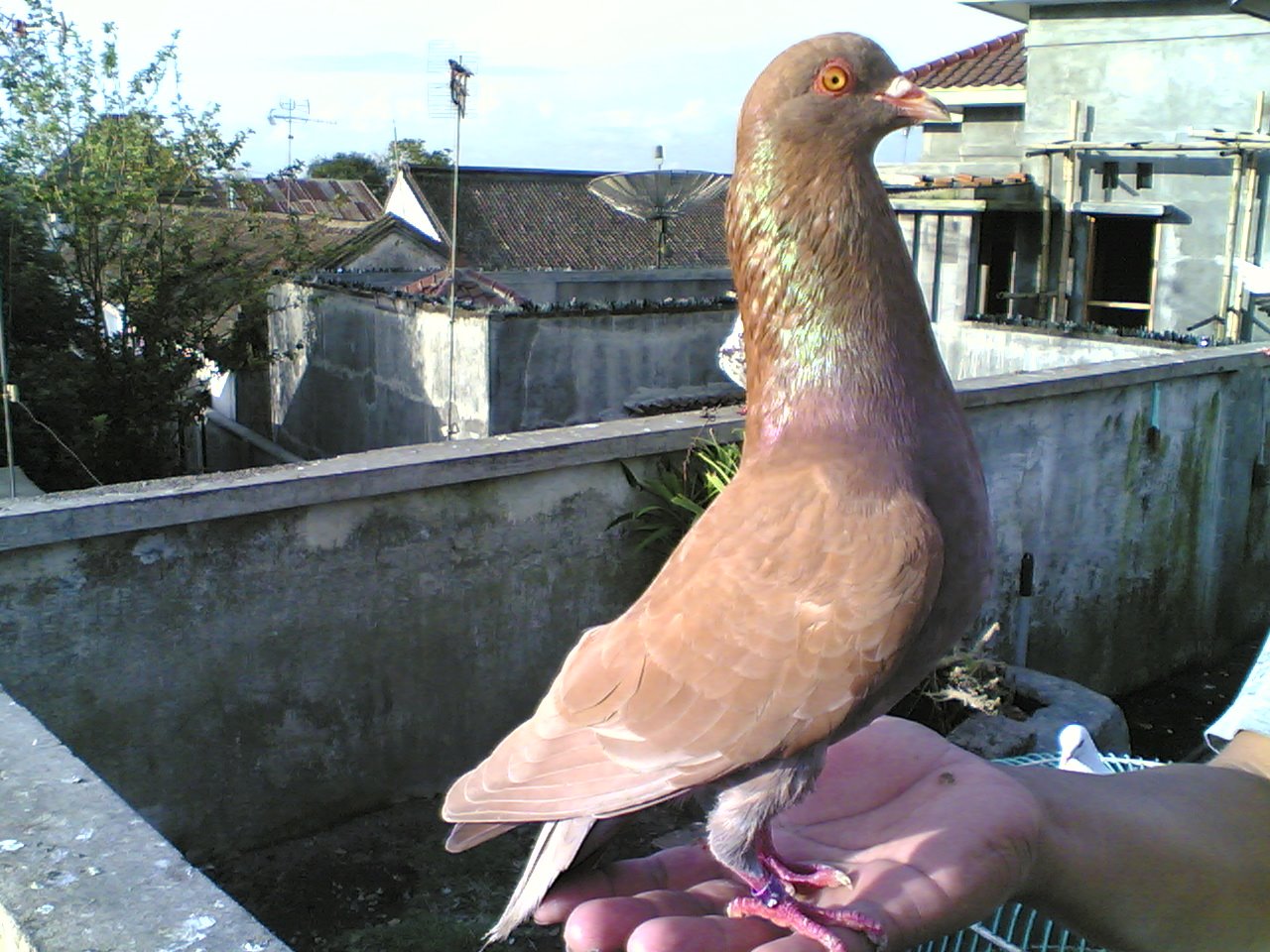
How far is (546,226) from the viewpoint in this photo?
2378 centimetres

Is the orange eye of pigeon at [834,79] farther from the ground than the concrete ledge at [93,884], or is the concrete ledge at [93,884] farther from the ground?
the orange eye of pigeon at [834,79]

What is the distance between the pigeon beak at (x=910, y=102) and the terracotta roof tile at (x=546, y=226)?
20504mm

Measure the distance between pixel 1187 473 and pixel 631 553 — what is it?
12.5ft


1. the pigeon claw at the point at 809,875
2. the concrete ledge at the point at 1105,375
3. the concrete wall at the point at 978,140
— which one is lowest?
the pigeon claw at the point at 809,875

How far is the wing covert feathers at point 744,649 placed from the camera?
5.75 feet

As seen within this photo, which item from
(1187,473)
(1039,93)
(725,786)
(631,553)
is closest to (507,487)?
(631,553)

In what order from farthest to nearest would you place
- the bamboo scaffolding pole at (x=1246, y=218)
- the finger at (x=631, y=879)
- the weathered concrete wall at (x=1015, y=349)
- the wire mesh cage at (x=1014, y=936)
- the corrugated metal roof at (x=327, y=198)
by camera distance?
the corrugated metal roof at (x=327, y=198) < the bamboo scaffolding pole at (x=1246, y=218) < the weathered concrete wall at (x=1015, y=349) < the wire mesh cage at (x=1014, y=936) < the finger at (x=631, y=879)

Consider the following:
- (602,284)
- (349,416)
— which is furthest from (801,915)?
(602,284)

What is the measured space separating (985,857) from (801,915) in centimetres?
32

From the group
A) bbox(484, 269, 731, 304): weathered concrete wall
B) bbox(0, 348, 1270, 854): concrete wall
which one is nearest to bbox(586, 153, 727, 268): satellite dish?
bbox(484, 269, 731, 304): weathered concrete wall

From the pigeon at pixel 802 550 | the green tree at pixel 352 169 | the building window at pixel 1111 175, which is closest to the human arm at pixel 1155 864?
the pigeon at pixel 802 550

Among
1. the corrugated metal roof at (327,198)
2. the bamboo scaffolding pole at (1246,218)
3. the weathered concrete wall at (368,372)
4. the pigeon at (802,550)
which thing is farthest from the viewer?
the corrugated metal roof at (327,198)

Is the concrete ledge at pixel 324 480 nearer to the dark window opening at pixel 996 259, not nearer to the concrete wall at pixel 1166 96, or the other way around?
the concrete wall at pixel 1166 96

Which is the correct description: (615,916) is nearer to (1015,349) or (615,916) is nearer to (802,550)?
(802,550)
